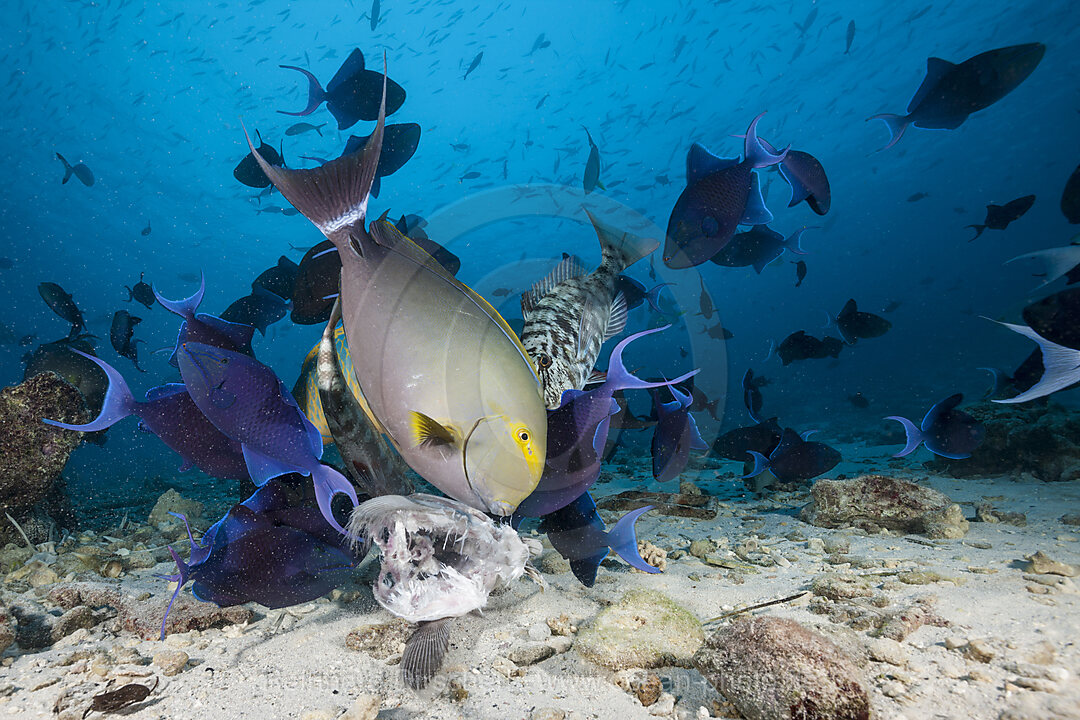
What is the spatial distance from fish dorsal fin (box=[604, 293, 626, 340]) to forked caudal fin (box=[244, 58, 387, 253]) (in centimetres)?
142

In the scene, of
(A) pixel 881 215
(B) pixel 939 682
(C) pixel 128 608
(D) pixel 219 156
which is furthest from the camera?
(A) pixel 881 215

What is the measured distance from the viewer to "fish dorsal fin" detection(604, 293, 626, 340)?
85.7 inches

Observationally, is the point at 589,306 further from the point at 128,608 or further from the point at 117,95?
the point at 117,95

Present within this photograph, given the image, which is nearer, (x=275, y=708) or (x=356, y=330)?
(x=356, y=330)

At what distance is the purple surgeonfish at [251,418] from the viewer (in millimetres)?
1241

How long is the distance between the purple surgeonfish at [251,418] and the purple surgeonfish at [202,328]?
0.28m

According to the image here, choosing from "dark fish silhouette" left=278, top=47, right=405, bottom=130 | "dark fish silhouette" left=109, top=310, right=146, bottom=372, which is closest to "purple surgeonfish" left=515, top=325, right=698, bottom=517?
"dark fish silhouette" left=278, top=47, right=405, bottom=130

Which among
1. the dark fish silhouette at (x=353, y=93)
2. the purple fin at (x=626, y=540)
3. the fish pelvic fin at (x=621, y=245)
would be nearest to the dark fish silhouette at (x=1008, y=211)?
the fish pelvic fin at (x=621, y=245)

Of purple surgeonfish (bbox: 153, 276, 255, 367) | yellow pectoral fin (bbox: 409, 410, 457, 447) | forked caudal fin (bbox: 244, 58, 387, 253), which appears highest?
forked caudal fin (bbox: 244, 58, 387, 253)

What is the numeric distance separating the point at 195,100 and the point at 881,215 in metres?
67.8

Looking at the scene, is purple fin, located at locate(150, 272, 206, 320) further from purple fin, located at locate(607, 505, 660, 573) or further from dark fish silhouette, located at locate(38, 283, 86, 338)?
dark fish silhouette, located at locate(38, 283, 86, 338)

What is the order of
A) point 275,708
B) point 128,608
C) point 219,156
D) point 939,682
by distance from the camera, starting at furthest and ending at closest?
point 219,156, point 128,608, point 275,708, point 939,682

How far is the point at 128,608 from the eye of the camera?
6.84 ft

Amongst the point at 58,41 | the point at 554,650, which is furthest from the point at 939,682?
the point at 58,41
